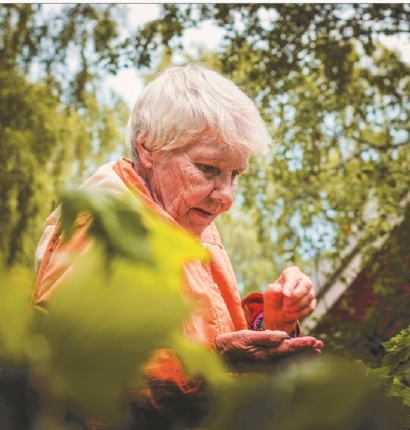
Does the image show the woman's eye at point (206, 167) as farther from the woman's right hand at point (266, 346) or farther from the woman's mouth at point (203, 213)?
the woman's right hand at point (266, 346)

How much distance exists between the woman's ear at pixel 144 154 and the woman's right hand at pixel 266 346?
2.14ft

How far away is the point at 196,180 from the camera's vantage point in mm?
1148

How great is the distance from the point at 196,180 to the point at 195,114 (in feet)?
0.54

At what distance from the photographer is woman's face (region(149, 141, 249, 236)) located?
3.67 feet

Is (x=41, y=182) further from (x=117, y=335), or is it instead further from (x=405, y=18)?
(x=117, y=335)

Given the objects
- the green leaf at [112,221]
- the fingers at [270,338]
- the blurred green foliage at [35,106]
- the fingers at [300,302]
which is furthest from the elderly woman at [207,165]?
the blurred green foliage at [35,106]

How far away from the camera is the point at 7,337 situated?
7.6 inches

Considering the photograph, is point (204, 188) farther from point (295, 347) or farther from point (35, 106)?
point (35, 106)

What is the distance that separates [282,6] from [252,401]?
3753mm

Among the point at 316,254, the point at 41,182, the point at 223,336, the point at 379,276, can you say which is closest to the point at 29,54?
the point at 41,182

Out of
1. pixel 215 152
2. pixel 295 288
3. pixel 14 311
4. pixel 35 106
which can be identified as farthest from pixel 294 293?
pixel 35 106

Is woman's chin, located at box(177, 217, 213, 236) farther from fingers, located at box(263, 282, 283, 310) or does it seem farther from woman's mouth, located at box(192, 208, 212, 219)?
fingers, located at box(263, 282, 283, 310)

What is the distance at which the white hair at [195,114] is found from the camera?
108 centimetres

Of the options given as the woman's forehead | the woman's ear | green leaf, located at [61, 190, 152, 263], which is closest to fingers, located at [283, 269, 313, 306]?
the woman's forehead
